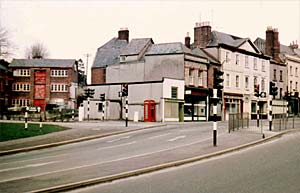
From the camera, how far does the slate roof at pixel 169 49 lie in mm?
54719

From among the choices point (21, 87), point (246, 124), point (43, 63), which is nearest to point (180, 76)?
point (246, 124)

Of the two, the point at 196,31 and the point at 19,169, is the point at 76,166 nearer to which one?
the point at 19,169

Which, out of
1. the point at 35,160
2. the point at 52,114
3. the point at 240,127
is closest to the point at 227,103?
the point at 52,114

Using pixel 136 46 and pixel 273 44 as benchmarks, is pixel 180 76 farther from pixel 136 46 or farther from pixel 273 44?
pixel 273 44

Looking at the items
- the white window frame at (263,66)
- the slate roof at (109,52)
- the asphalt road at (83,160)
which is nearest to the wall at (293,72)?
the white window frame at (263,66)

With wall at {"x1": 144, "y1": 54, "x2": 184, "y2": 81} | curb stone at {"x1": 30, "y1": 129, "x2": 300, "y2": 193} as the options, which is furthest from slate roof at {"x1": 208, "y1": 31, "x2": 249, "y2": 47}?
curb stone at {"x1": 30, "y1": 129, "x2": 300, "y2": 193}

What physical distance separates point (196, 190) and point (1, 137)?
1667 cm

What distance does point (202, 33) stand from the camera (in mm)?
62031

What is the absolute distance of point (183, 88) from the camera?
2093 inches

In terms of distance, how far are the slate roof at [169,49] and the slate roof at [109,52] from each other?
1209 cm

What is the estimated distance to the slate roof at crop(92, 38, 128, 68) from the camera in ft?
231

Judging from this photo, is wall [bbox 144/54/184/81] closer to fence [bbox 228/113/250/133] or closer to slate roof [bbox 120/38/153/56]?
slate roof [bbox 120/38/153/56]

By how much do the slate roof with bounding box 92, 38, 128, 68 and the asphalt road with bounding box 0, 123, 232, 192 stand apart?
4470 centimetres

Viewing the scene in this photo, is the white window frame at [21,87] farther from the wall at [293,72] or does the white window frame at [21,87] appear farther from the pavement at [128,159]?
the pavement at [128,159]
